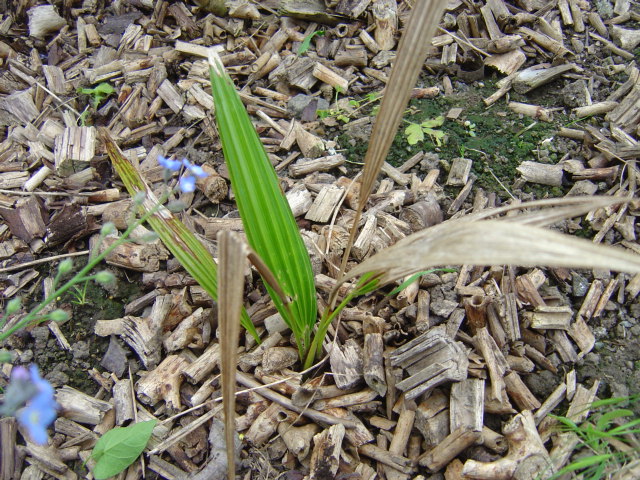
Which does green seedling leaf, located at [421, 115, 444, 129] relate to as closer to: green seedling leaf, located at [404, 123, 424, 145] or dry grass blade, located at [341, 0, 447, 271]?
green seedling leaf, located at [404, 123, 424, 145]

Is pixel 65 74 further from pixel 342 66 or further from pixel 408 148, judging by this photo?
pixel 408 148

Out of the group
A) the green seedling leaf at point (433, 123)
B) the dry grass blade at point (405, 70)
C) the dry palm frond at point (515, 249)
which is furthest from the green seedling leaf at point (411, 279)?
the green seedling leaf at point (433, 123)

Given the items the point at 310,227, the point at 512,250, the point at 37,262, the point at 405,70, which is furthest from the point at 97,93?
the point at 512,250

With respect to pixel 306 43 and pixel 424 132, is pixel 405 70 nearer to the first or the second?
pixel 424 132

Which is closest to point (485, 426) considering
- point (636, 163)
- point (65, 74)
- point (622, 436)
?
point (622, 436)

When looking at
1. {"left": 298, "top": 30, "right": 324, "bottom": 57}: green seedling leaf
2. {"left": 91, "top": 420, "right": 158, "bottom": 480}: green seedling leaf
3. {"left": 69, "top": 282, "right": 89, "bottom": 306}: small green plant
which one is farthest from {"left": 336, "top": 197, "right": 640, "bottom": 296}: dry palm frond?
{"left": 298, "top": 30, "right": 324, "bottom": 57}: green seedling leaf
